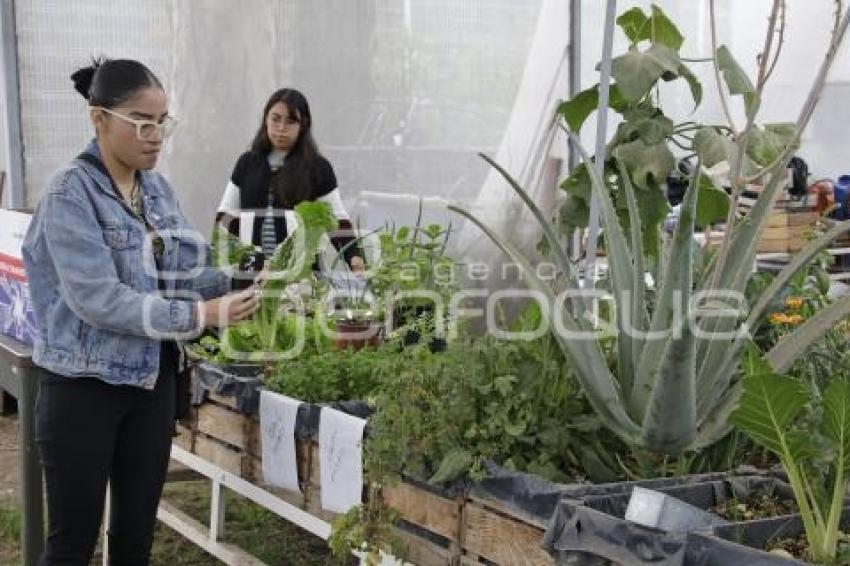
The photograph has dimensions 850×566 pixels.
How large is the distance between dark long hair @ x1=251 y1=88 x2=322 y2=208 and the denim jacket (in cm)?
186

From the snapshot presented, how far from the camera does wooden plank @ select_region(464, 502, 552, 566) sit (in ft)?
7.52

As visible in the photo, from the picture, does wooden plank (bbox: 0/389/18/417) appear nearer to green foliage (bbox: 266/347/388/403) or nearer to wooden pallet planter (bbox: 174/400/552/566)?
wooden pallet planter (bbox: 174/400/552/566)

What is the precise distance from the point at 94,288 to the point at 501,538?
41.4 inches

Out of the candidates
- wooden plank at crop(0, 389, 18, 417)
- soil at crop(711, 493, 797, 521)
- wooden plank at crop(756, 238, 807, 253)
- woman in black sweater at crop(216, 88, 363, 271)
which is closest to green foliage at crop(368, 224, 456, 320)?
woman in black sweater at crop(216, 88, 363, 271)

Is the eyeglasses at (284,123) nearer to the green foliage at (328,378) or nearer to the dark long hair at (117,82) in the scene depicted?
the green foliage at (328,378)

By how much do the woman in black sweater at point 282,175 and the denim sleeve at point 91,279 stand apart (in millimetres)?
1952

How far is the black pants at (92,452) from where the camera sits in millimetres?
2695

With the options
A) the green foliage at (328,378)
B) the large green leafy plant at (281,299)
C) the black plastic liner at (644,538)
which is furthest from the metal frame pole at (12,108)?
the black plastic liner at (644,538)

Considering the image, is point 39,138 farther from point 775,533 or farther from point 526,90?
point 775,533

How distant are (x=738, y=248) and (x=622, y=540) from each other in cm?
91

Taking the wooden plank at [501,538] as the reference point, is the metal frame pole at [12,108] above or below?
above

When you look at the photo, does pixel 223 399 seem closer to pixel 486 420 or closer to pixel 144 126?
pixel 144 126

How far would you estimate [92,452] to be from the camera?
2.71 metres

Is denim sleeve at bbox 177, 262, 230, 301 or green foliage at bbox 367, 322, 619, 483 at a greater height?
denim sleeve at bbox 177, 262, 230, 301
